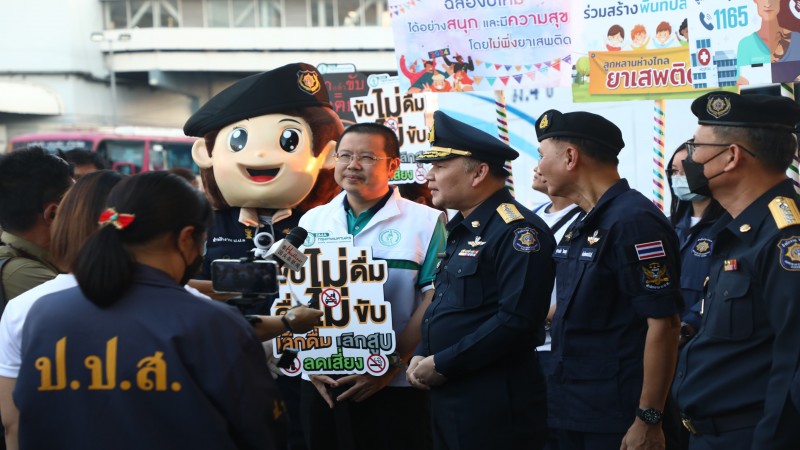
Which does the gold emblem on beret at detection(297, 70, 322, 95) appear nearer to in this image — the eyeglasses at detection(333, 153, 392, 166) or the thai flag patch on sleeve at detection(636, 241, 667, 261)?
the eyeglasses at detection(333, 153, 392, 166)

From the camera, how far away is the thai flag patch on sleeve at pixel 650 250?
3570mm

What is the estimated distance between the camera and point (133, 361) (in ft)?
8.06

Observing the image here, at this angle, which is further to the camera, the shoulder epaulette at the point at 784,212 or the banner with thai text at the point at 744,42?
the banner with thai text at the point at 744,42

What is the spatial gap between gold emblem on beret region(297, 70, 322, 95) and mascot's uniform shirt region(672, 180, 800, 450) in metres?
2.69

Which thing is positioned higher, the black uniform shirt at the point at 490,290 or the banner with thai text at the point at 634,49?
the banner with thai text at the point at 634,49

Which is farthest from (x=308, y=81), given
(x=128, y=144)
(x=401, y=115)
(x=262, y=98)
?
(x=128, y=144)

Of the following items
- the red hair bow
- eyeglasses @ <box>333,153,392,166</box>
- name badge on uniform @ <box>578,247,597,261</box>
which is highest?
eyeglasses @ <box>333,153,392,166</box>

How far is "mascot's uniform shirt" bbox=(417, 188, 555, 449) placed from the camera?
389 cm

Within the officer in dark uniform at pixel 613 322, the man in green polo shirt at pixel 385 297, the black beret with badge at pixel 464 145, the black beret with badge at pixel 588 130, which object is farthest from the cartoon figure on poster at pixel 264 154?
the officer in dark uniform at pixel 613 322

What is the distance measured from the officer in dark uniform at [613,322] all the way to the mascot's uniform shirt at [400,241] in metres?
0.94

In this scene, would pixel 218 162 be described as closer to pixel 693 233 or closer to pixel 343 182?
pixel 343 182

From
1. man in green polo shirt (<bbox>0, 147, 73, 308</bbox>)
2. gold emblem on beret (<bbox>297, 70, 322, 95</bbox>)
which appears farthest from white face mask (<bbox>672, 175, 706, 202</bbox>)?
man in green polo shirt (<bbox>0, 147, 73, 308</bbox>)

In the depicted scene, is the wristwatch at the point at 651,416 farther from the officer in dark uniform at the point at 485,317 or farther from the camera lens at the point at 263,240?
the camera lens at the point at 263,240

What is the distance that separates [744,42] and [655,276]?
6.84 feet
